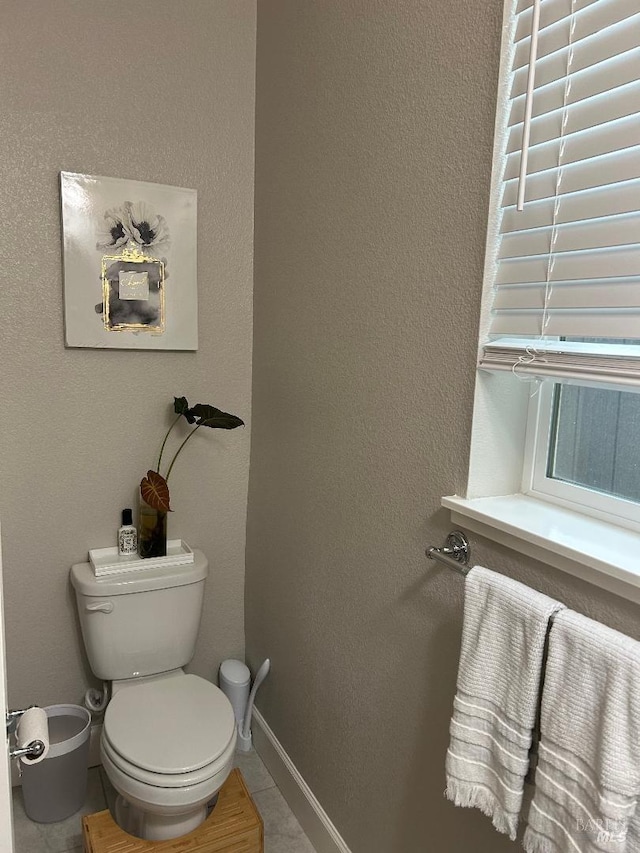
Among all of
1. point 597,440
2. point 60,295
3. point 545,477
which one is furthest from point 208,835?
point 60,295

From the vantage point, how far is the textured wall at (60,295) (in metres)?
1.82

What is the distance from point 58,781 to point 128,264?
1.58 m

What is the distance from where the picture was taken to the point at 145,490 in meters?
1.96

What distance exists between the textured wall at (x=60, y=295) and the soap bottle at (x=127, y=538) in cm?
6

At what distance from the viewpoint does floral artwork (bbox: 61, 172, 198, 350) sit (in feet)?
6.18

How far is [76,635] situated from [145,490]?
56 cm

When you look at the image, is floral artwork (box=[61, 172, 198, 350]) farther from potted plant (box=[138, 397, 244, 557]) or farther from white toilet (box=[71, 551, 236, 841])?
white toilet (box=[71, 551, 236, 841])

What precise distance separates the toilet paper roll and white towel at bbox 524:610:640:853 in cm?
71

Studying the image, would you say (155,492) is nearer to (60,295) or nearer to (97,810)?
(60,295)

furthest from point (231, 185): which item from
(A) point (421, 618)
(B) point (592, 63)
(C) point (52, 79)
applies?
(A) point (421, 618)

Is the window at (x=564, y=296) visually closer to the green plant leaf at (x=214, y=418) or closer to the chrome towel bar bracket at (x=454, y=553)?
the chrome towel bar bracket at (x=454, y=553)

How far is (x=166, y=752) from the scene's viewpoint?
5.10 ft

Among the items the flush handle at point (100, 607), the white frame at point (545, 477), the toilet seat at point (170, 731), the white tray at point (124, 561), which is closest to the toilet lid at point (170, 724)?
the toilet seat at point (170, 731)

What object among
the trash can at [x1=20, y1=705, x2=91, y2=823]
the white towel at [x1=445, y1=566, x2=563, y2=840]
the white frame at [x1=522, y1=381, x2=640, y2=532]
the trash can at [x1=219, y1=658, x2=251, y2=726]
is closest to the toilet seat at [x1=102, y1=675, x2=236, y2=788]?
the trash can at [x1=20, y1=705, x2=91, y2=823]
